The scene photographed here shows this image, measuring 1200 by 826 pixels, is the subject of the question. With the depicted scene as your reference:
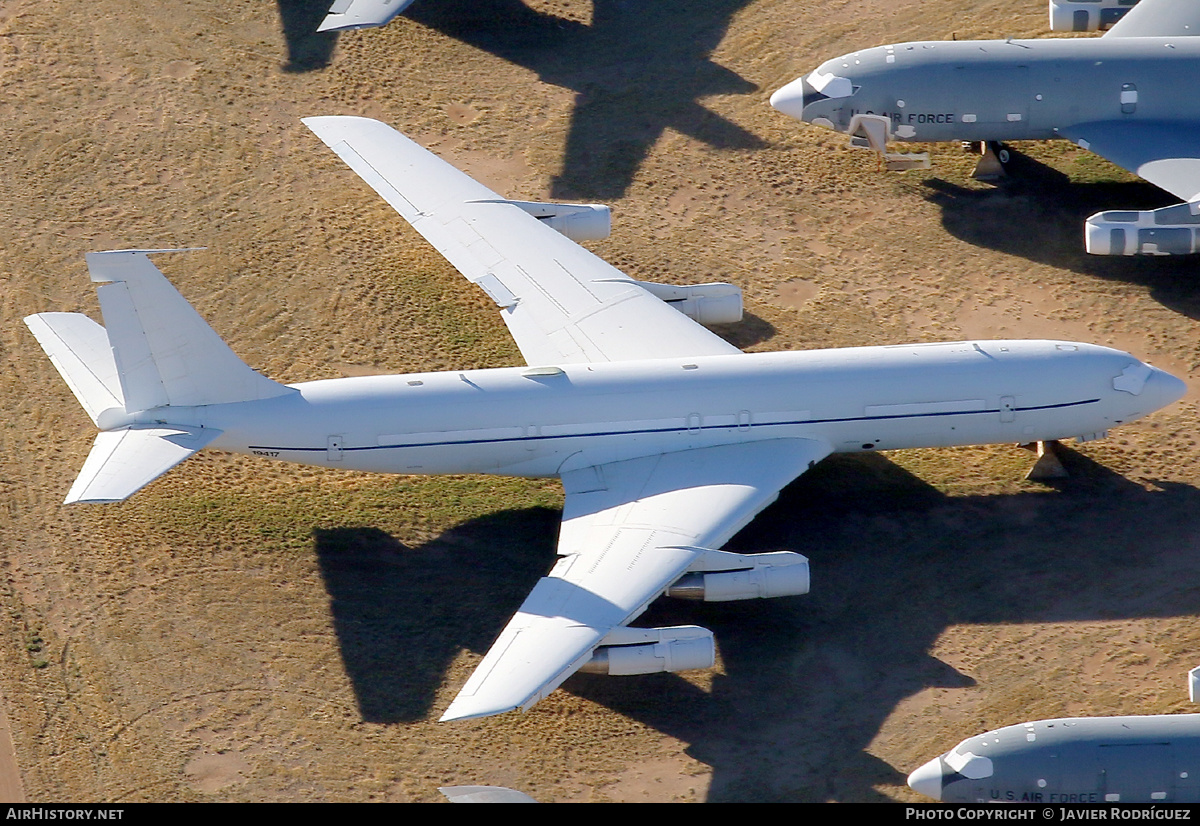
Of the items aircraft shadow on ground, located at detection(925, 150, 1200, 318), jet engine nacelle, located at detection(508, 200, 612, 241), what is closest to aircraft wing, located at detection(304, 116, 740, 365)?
jet engine nacelle, located at detection(508, 200, 612, 241)

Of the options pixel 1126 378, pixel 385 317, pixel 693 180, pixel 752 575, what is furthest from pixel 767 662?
pixel 693 180

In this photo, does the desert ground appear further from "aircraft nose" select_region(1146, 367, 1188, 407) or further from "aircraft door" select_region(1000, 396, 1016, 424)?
"aircraft door" select_region(1000, 396, 1016, 424)

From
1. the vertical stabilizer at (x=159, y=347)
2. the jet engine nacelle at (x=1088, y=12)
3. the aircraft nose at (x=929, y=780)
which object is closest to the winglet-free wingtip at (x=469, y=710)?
the aircraft nose at (x=929, y=780)

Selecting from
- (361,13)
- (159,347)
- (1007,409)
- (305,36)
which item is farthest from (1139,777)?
(305,36)

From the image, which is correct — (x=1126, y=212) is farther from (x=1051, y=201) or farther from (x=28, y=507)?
(x=28, y=507)

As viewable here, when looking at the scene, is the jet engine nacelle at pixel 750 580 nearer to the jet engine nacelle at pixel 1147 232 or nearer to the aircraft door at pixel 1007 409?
the aircraft door at pixel 1007 409

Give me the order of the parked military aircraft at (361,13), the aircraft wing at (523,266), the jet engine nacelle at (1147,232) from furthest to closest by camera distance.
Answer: the parked military aircraft at (361,13) → the jet engine nacelle at (1147,232) → the aircraft wing at (523,266)
